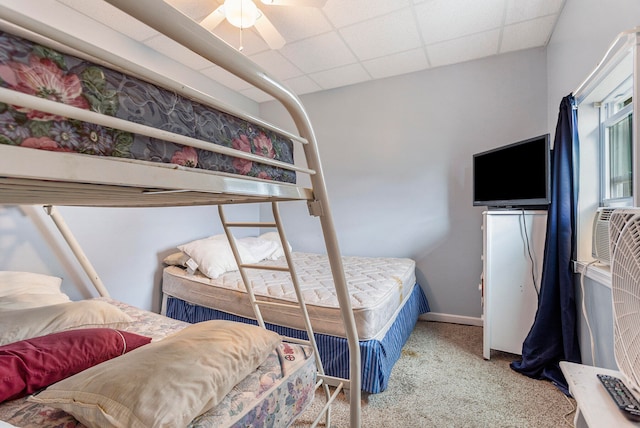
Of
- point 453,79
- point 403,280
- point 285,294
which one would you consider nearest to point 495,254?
point 403,280

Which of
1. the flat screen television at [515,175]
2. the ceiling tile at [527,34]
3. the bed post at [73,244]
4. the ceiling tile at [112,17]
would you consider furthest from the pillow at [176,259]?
the ceiling tile at [527,34]

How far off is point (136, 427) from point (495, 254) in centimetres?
224

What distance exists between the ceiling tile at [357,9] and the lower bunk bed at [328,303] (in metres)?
1.99

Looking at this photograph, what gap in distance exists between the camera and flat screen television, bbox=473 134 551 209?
191cm

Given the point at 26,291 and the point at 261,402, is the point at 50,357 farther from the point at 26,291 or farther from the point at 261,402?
the point at 26,291

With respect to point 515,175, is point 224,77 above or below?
above

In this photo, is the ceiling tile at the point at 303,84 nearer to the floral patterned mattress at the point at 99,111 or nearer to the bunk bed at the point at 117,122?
the bunk bed at the point at 117,122

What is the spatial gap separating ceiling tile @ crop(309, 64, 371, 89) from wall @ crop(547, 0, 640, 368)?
1.62 metres

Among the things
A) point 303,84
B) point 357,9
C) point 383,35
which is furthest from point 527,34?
point 303,84

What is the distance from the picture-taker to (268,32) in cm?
198

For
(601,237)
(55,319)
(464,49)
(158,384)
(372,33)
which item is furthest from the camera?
(464,49)

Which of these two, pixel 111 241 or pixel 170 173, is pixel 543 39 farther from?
pixel 111 241

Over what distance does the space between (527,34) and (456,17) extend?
727mm

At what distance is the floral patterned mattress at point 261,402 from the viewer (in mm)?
748
